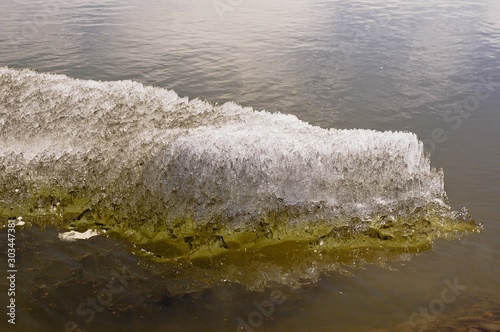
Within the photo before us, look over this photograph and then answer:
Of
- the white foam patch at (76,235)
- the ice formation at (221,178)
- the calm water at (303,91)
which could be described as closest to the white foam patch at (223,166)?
the ice formation at (221,178)

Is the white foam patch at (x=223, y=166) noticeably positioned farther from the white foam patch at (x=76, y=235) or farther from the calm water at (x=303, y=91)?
the calm water at (x=303, y=91)

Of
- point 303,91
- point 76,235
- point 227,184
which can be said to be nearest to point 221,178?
point 227,184

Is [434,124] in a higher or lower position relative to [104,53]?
lower

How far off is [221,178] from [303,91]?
6.39 metres

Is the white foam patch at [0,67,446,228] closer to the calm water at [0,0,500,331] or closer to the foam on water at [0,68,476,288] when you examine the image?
the foam on water at [0,68,476,288]

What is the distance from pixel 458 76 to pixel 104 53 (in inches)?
473

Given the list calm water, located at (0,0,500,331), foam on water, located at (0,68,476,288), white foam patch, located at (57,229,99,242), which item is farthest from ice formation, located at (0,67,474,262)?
calm water, located at (0,0,500,331)

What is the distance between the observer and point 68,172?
7980 mm

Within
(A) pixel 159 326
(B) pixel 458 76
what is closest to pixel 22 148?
(A) pixel 159 326

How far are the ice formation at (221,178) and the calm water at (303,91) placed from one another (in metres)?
0.81

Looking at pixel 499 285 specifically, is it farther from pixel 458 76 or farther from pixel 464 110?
pixel 458 76

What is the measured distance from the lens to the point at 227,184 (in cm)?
719

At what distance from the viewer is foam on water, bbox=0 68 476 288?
7.02 m

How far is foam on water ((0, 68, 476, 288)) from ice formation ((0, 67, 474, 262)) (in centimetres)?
2
